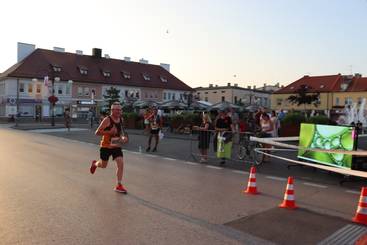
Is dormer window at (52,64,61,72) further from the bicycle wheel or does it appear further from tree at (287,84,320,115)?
the bicycle wheel

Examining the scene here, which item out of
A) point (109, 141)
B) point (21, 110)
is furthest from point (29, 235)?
point (21, 110)

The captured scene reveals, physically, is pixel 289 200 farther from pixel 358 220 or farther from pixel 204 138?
pixel 204 138

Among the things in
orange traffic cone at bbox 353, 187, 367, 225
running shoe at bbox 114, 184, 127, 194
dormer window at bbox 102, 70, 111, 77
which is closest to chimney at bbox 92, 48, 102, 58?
dormer window at bbox 102, 70, 111, 77

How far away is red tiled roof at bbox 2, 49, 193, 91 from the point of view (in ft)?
224

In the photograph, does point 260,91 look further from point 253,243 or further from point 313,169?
point 253,243

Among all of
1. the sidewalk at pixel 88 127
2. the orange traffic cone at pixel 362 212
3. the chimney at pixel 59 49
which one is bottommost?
the sidewalk at pixel 88 127

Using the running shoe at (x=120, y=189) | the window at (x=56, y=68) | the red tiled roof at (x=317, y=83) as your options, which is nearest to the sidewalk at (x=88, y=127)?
the running shoe at (x=120, y=189)

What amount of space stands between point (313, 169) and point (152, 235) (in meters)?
8.24

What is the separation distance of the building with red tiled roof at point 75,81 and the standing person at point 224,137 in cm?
4667

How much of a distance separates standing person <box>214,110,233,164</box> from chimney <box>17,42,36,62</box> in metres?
64.8

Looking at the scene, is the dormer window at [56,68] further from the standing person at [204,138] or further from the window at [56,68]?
the standing person at [204,138]

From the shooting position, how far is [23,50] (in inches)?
2857

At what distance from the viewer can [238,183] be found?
10.4 m

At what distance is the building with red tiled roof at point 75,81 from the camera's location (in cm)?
Answer: 6675
